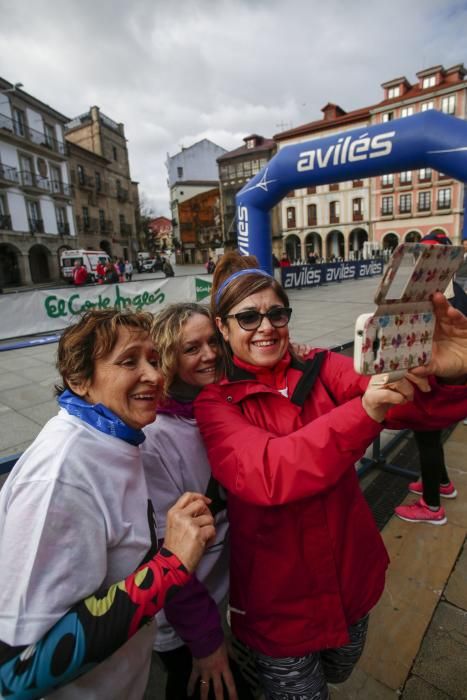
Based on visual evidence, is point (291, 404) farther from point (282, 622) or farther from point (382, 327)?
point (282, 622)

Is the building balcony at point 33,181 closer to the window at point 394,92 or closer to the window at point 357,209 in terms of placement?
the window at point 357,209

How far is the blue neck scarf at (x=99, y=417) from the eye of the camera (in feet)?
3.49

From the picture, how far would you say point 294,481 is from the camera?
3.39 ft

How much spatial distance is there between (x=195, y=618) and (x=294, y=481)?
649mm

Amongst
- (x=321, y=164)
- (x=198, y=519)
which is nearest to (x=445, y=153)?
(x=321, y=164)

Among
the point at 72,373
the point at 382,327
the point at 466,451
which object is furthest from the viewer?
the point at 466,451

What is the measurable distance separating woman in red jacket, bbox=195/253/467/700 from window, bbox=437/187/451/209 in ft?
141

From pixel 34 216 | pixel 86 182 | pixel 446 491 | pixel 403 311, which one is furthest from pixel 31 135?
pixel 403 311

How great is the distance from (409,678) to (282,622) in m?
1.13

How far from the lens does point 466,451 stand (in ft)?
12.7

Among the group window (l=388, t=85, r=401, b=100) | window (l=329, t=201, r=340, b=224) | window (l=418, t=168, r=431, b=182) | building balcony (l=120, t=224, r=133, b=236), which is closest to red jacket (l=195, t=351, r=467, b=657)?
building balcony (l=120, t=224, r=133, b=236)

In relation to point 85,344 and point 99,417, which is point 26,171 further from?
point 99,417

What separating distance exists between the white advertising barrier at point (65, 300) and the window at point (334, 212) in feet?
118

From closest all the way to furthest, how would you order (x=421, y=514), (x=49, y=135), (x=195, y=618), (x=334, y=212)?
(x=195, y=618) → (x=421, y=514) → (x=49, y=135) → (x=334, y=212)
